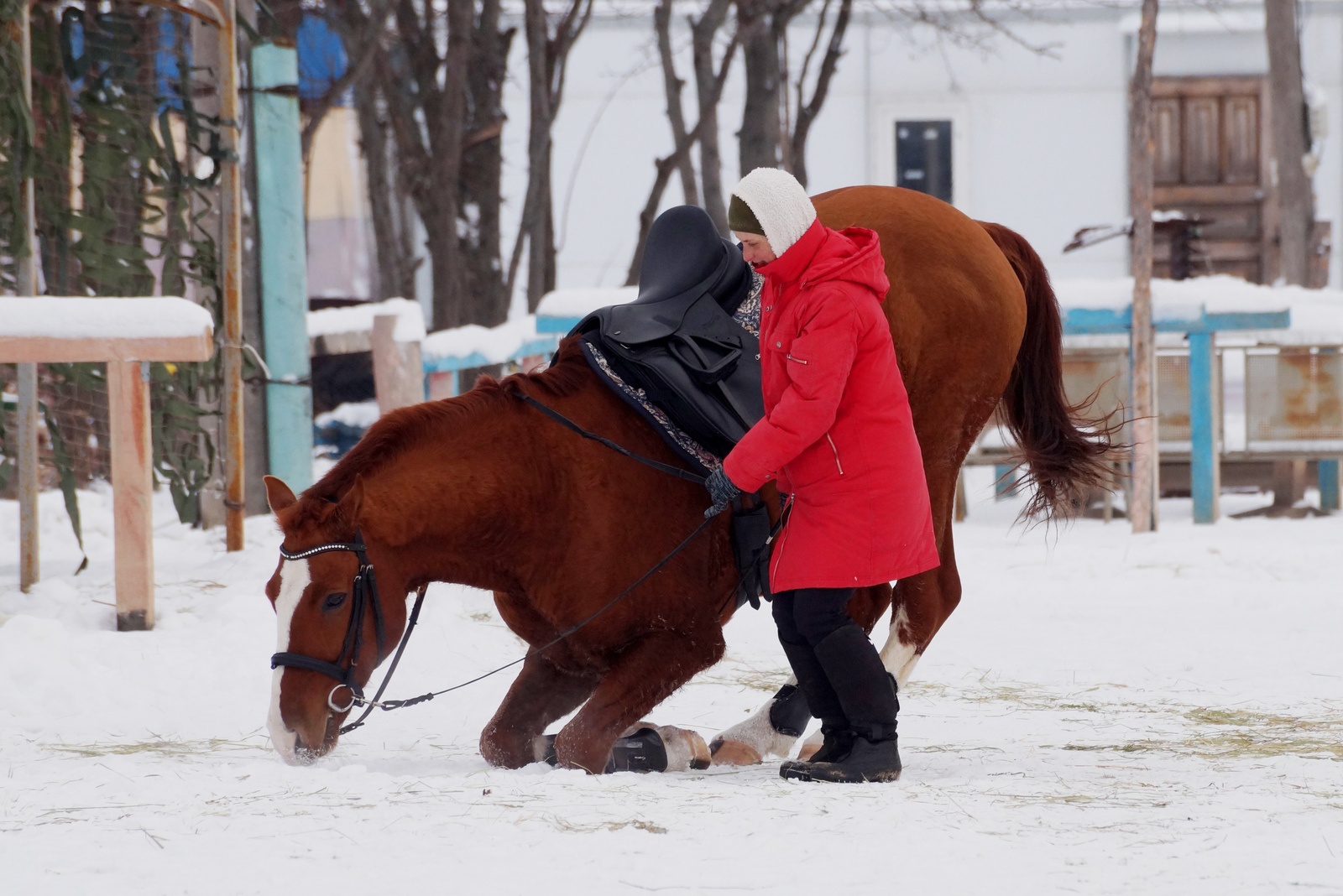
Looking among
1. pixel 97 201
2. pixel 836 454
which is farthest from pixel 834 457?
pixel 97 201

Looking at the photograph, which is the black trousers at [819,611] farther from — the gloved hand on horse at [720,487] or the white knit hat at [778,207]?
the white knit hat at [778,207]

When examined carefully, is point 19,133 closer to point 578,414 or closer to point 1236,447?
point 578,414

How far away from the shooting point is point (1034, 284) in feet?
14.9

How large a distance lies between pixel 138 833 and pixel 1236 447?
30.4 ft

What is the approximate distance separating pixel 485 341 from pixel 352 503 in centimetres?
739

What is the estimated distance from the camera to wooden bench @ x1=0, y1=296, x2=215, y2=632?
5.12 metres

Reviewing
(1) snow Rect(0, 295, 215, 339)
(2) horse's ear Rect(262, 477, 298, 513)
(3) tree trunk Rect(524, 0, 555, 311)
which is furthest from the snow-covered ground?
(3) tree trunk Rect(524, 0, 555, 311)


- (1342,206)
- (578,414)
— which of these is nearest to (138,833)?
(578,414)

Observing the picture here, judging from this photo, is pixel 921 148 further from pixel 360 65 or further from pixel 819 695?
pixel 819 695

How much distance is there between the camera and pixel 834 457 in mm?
3275

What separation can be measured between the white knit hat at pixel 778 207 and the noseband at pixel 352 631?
115 centimetres

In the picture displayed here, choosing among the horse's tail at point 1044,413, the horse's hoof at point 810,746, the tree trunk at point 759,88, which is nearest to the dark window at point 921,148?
the tree trunk at point 759,88

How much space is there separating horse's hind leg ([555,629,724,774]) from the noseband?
0.51 metres

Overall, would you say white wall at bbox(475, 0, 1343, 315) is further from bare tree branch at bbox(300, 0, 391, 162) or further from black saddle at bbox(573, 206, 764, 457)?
black saddle at bbox(573, 206, 764, 457)
